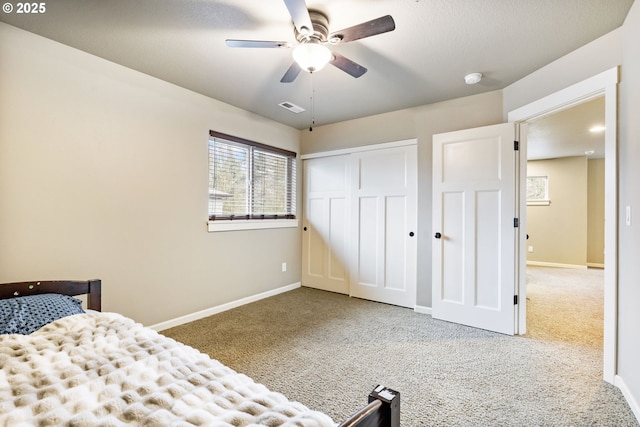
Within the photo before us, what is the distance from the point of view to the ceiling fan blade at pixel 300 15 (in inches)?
58.6

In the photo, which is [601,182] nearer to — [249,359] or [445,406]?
[445,406]

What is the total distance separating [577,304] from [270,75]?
4.54 meters

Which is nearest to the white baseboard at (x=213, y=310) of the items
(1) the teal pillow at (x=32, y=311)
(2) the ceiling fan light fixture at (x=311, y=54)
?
(1) the teal pillow at (x=32, y=311)

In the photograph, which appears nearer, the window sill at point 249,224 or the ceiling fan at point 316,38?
the ceiling fan at point 316,38

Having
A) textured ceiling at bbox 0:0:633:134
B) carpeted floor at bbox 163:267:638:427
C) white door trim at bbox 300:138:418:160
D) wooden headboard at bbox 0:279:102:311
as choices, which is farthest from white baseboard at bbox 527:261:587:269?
wooden headboard at bbox 0:279:102:311

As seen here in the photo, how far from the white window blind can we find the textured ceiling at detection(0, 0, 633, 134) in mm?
707

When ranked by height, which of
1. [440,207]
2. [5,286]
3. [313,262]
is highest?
[440,207]

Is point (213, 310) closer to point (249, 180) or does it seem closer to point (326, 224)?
point (249, 180)

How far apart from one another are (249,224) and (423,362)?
7.95 feet

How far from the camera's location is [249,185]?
3.76m

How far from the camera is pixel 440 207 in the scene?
319 cm

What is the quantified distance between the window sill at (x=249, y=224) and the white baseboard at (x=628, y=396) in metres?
3.45

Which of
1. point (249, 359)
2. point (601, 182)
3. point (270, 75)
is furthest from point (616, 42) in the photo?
point (601, 182)

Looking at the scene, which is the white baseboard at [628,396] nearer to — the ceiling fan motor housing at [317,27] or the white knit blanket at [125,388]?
the white knit blanket at [125,388]
